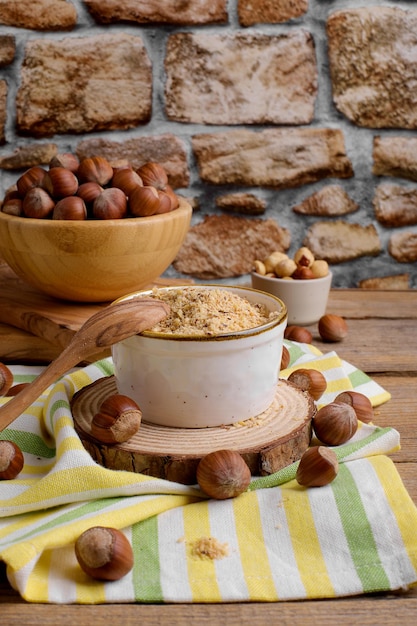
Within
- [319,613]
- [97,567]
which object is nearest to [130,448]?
[97,567]

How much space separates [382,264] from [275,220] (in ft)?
1.09

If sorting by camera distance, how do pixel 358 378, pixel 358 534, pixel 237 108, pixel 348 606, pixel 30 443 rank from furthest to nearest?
pixel 237 108 < pixel 358 378 < pixel 30 443 < pixel 358 534 < pixel 348 606

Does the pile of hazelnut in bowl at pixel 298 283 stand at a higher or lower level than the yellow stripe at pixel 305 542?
lower

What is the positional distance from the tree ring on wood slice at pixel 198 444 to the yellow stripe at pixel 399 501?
107 mm

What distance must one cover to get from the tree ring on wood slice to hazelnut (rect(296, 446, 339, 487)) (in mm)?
47

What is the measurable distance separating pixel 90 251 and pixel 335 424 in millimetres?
584

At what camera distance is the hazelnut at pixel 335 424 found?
3.49 ft

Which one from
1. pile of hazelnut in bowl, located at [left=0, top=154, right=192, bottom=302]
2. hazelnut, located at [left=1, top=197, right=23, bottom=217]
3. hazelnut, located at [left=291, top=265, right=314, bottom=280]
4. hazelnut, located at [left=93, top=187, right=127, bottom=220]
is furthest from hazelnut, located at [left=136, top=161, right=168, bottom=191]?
hazelnut, located at [left=291, top=265, right=314, bottom=280]

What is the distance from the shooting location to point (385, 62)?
Result: 1.97m

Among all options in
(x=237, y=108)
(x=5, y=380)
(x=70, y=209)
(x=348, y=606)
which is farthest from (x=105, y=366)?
(x=237, y=108)

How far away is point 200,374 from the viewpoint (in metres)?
1.00

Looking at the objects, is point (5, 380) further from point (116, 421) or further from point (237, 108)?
point (237, 108)

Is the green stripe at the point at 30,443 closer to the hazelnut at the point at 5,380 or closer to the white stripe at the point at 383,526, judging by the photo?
the hazelnut at the point at 5,380

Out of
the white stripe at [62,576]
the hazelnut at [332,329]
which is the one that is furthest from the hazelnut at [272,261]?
the white stripe at [62,576]
